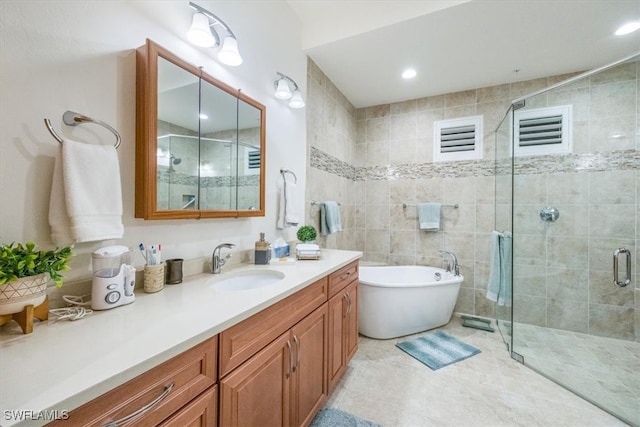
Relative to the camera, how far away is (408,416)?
1.55 m

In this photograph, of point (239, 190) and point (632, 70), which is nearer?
point (239, 190)

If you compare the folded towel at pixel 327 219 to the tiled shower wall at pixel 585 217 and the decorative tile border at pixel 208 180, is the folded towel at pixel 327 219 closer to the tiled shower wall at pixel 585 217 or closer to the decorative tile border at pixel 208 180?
the decorative tile border at pixel 208 180

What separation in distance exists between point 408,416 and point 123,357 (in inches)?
64.3

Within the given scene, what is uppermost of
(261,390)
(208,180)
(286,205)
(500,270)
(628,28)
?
(628,28)

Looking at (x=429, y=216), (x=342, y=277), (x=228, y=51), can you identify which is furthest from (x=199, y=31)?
(x=429, y=216)

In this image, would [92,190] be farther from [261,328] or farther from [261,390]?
[261,390]

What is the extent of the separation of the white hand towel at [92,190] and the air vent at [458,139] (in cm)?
308

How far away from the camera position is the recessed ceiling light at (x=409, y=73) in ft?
8.52

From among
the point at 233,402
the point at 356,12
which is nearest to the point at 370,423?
the point at 233,402

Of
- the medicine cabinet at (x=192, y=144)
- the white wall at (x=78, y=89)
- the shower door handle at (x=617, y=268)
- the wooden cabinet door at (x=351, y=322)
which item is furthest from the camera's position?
the shower door handle at (x=617, y=268)

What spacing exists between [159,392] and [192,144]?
1.06 metres

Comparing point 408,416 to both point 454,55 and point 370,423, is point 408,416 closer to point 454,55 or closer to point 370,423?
point 370,423

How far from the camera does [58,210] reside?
842 mm

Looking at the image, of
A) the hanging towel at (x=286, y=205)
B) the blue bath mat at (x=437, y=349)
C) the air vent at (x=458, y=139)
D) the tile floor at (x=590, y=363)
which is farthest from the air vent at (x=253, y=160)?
the tile floor at (x=590, y=363)
